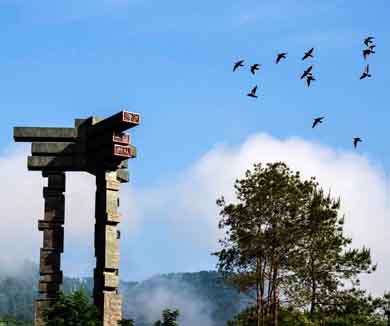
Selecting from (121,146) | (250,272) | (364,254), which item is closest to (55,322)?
(121,146)

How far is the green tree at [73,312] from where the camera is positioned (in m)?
31.6

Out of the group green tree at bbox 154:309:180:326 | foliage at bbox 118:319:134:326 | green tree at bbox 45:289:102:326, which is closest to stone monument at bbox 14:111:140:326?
foliage at bbox 118:319:134:326

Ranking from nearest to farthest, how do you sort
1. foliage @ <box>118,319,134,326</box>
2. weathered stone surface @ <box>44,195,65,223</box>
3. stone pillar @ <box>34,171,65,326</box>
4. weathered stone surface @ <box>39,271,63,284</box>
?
1. foliage @ <box>118,319,134,326</box>
2. weathered stone surface @ <box>39,271,63,284</box>
3. stone pillar @ <box>34,171,65,326</box>
4. weathered stone surface @ <box>44,195,65,223</box>

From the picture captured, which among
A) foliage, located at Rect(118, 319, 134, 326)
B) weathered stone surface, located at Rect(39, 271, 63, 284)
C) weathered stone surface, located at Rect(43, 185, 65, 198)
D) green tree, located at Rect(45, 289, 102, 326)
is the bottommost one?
foliage, located at Rect(118, 319, 134, 326)

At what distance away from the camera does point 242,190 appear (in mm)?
46281

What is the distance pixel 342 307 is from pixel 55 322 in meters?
22.9

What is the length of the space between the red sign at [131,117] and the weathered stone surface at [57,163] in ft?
11.9

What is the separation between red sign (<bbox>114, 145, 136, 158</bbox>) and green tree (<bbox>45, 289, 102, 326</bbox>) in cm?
562

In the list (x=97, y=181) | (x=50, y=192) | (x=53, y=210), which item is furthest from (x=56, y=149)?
(x=53, y=210)

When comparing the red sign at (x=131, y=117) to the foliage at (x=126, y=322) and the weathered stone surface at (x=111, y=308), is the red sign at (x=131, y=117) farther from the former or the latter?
the foliage at (x=126, y=322)

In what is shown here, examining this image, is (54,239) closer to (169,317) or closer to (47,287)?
(47,287)

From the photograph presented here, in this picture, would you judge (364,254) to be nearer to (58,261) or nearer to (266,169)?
(266,169)

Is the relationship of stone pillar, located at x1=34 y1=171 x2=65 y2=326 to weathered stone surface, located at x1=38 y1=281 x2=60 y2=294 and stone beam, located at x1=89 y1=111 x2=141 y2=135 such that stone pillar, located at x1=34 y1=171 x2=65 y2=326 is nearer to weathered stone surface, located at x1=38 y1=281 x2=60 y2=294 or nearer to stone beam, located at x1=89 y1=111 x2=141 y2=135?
weathered stone surface, located at x1=38 y1=281 x2=60 y2=294

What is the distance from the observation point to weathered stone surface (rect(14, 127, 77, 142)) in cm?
3562
